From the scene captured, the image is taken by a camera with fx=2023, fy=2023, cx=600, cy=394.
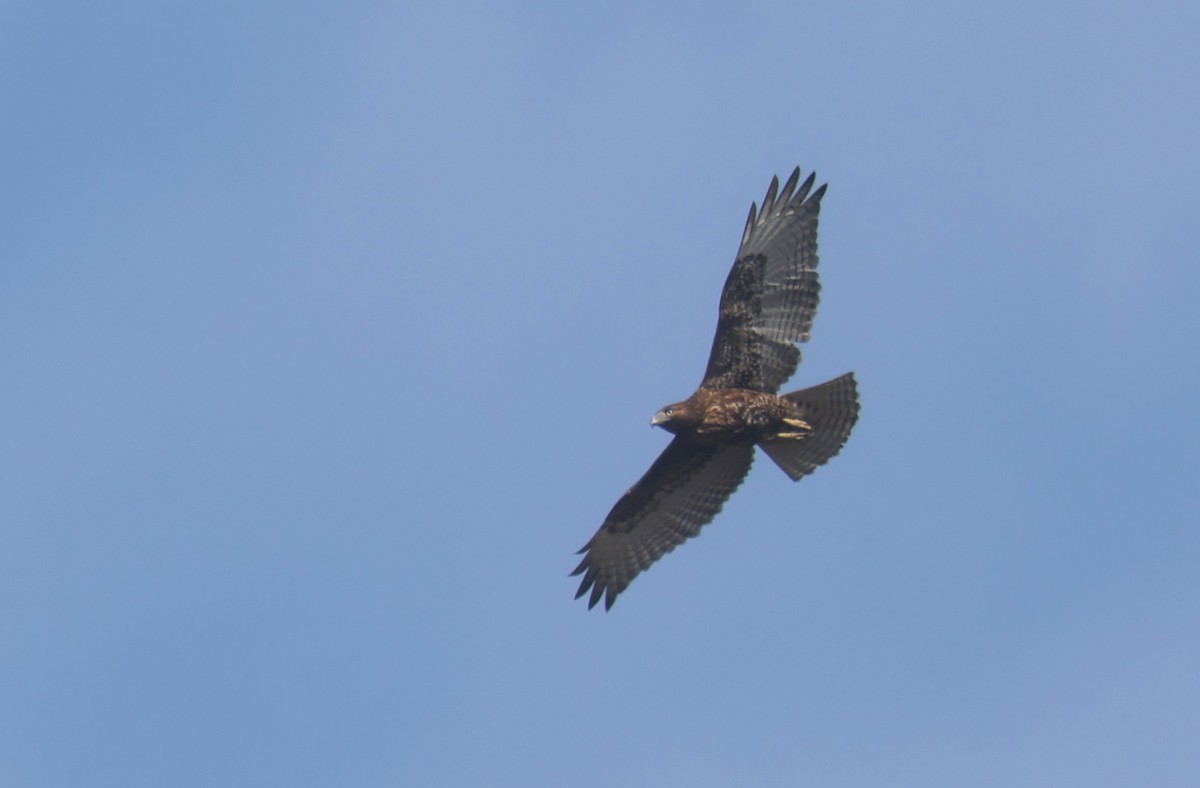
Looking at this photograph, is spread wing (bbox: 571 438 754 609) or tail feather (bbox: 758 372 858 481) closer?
tail feather (bbox: 758 372 858 481)

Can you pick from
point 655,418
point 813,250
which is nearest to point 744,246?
point 813,250

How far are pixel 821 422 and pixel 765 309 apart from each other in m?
1.22

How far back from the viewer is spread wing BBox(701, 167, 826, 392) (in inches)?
760

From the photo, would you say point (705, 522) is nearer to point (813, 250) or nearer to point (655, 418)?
point (655, 418)

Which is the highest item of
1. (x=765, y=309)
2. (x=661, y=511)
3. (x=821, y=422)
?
(x=765, y=309)

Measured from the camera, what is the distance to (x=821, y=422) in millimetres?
19438

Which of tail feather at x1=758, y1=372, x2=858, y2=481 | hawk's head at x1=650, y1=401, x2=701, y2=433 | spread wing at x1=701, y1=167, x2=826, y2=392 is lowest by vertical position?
tail feather at x1=758, y1=372, x2=858, y2=481

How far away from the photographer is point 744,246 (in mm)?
19406

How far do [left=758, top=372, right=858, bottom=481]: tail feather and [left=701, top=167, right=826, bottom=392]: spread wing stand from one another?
332 millimetres

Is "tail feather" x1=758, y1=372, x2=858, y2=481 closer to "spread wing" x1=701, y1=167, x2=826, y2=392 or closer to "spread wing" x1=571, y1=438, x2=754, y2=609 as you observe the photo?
"spread wing" x1=701, y1=167, x2=826, y2=392

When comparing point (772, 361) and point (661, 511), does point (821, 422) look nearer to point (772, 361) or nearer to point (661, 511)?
point (772, 361)

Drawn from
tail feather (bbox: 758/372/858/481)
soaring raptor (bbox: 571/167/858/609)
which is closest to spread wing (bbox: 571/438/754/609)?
soaring raptor (bbox: 571/167/858/609)

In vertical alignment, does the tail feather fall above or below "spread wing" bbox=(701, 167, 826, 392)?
below

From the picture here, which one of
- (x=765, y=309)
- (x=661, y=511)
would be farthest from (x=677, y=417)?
(x=661, y=511)
